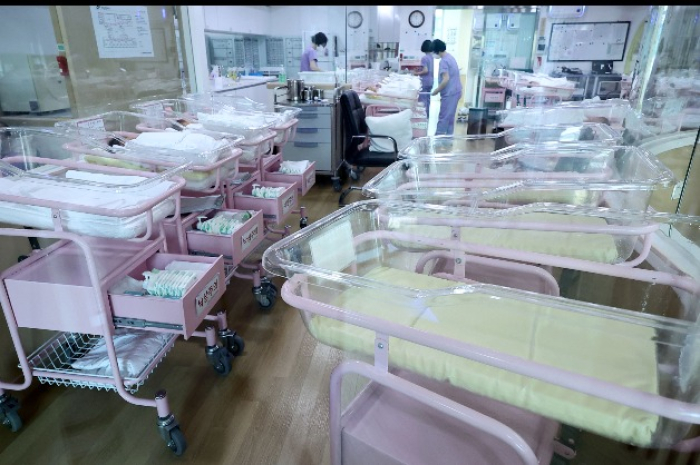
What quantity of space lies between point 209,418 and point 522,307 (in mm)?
1276

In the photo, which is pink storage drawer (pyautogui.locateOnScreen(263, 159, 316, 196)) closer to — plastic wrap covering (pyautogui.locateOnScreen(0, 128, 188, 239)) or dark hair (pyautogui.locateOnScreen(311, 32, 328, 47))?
plastic wrap covering (pyautogui.locateOnScreen(0, 128, 188, 239))

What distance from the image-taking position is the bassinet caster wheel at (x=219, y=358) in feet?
6.13

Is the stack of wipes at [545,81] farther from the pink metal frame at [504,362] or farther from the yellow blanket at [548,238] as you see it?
the pink metal frame at [504,362]

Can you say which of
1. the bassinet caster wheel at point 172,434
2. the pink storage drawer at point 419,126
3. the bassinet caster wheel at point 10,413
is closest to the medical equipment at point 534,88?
the pink storage drawer at point 419,126

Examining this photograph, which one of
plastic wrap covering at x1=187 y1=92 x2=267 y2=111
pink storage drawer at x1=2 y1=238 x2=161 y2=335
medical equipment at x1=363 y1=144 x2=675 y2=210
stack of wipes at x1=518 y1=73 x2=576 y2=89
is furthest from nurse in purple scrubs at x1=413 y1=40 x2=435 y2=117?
pink storage drawer at x1=2 y1=238 x2=161 y2=335

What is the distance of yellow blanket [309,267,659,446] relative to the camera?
0.86 m

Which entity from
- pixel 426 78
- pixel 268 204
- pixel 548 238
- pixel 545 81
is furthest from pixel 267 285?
pixel 426 78

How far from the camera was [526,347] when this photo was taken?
1.01 metres

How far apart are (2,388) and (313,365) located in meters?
1.17

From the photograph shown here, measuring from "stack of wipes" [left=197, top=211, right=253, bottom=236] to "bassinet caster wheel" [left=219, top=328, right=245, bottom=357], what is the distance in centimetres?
45

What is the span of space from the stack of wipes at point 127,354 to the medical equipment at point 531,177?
3.44 feet

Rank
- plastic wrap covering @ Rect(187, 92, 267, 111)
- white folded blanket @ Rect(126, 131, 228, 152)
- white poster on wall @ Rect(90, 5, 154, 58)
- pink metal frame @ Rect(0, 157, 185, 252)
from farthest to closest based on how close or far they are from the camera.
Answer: plastic wrap covering @ Rect(187, 92, 267, 111), white poster on wall @ Rect(90, 5, 154, 58), white folded blanket @ Rect(126, 131, 228, 152), pink metal frame @ Rect(0, 157, 185, 252)

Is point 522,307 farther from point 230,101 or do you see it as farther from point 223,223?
point 230,101

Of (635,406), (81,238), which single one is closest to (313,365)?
(81,238)
